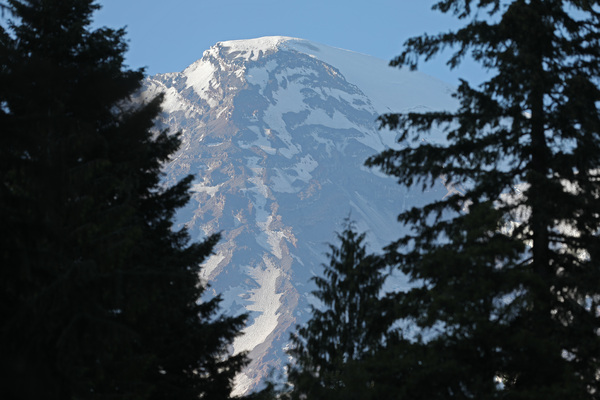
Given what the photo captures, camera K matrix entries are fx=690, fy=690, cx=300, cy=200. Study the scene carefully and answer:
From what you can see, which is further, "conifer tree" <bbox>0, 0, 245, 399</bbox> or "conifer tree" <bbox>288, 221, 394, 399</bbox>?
"conifer tree" <bbox>288, 221, 394, 399</bbox>

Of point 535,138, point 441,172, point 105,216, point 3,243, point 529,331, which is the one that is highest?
point 535,138

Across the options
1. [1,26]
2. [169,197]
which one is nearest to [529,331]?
[169,197]

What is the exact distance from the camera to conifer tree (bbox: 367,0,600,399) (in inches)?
425

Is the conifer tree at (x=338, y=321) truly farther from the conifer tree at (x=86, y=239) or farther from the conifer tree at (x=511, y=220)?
the conifer tree at (x=511, y=220)

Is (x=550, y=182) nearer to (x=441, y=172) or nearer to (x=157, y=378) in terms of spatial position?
(x=441, y=172)

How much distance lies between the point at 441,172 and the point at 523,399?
427 cm

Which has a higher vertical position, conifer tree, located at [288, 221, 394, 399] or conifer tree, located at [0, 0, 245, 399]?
conifer tree, located at [288, 221, 394, 399]

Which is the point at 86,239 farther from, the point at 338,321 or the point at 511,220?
the point at 338,321

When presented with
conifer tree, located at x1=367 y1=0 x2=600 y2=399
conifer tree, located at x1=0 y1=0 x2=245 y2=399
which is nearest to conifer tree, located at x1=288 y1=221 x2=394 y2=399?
conifer tree, located at x1=0 y1=0 x2=245 y2=399

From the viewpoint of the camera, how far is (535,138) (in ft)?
42.2

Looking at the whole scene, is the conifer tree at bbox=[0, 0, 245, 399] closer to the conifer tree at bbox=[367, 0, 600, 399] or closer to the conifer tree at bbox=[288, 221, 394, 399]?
the conifer tree at bbox=[288, 221, 394, 399]

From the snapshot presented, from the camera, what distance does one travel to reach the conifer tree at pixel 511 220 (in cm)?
1080

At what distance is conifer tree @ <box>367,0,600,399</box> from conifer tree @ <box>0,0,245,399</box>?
4305mm

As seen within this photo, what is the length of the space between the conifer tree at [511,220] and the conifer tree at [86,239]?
4305 millimetres
